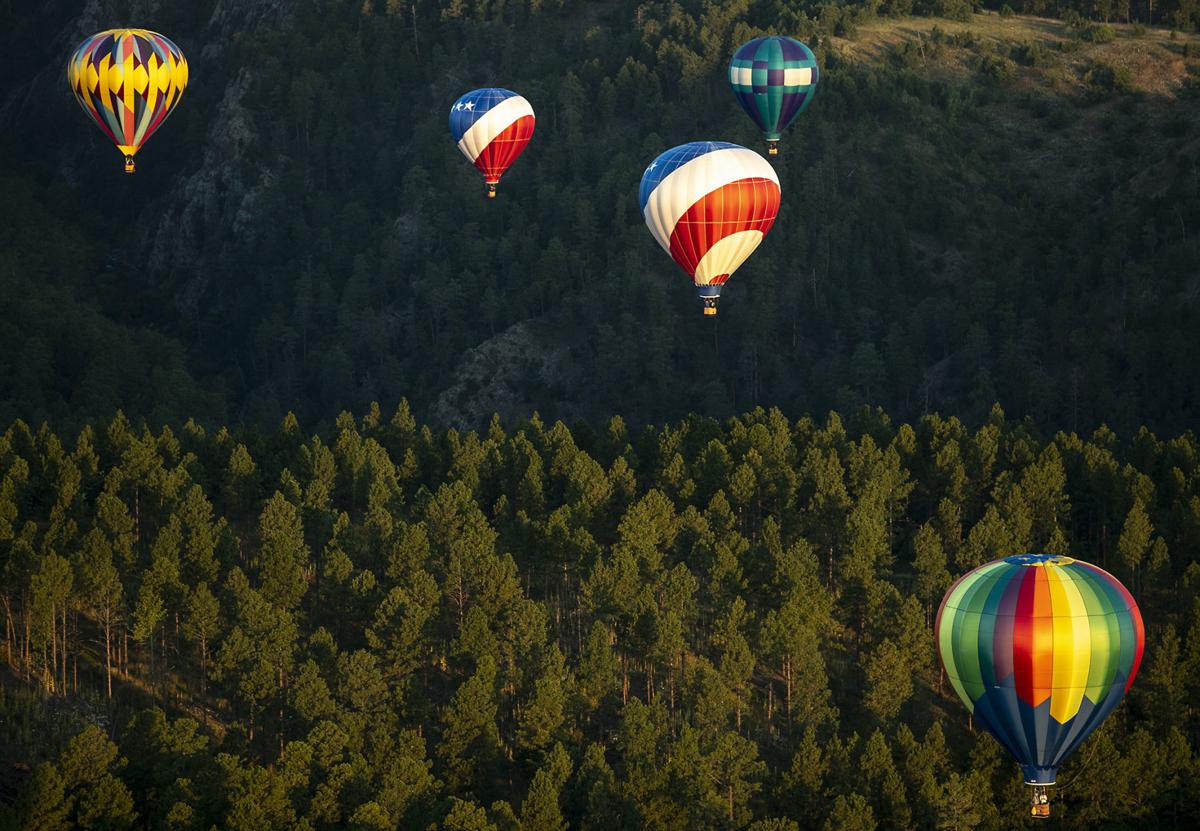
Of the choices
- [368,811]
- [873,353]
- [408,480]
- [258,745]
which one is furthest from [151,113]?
[368,811]

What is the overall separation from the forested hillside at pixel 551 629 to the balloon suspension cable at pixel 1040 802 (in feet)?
12.8

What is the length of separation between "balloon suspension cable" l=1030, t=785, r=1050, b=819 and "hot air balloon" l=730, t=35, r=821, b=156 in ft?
235

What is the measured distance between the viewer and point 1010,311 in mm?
196875

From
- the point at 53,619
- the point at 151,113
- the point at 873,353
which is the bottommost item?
the point at 53,619

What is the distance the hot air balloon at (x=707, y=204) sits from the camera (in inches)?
5522

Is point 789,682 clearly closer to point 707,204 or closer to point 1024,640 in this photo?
point 1024,640

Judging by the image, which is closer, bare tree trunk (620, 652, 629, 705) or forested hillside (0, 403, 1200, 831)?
forested hillside (0, 403, 1200, 831)

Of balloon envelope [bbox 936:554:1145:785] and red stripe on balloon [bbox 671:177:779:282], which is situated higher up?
red stripe on balloon [bbox 671:177:779:282]

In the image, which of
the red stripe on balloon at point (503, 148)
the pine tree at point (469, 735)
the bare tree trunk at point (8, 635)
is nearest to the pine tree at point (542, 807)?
the pine tree at point (469, 735)

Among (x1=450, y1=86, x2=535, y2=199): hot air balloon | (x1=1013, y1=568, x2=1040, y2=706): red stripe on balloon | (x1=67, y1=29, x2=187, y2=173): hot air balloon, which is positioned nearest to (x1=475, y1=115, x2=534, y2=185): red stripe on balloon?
(x1=450, y1=86, x2=535, y2=199): hot air balloon

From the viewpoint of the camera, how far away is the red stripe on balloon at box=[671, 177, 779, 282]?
141 meters

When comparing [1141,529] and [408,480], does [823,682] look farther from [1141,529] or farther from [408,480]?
[408,480]

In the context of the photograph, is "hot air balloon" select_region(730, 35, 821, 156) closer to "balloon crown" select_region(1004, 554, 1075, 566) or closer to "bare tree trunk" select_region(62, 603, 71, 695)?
"bare tree trunk" select_region(62, 603, 71, 695)

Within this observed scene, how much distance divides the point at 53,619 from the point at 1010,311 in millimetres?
94110
